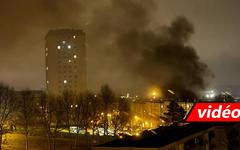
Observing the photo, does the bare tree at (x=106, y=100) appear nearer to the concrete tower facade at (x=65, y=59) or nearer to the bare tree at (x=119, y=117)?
the bare tree at (x=119, y=117)

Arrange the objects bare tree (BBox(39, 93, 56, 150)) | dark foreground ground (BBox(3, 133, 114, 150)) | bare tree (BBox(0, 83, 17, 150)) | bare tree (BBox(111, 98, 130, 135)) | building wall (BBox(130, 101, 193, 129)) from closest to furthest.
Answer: bare tree (BBox(39, 93, 56, 150))
dark foreground ground (BBox(3, 133, 114, 150))
bare tree (BBox(0, 83, 17, 150))
bare tree (BBox(111, 98, 130, 135))
building wall (BBox(130, 101, 193, 129))

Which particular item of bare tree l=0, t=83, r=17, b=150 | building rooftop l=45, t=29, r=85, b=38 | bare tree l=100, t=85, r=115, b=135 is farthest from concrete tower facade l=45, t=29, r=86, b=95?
bare tree l=0, t=83, r=17, b=150

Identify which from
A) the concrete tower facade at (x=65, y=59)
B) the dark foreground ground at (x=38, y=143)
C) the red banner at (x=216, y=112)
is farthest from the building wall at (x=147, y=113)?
the red banner at (x=216, y=112)

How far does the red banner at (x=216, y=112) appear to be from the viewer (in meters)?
13.3

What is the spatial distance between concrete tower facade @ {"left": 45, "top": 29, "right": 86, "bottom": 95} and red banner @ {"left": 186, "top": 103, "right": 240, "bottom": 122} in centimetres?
6525

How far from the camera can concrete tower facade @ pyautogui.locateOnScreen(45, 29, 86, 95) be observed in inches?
3127

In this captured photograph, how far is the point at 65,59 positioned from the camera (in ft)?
271

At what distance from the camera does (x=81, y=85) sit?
79625mm

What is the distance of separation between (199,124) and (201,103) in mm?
868

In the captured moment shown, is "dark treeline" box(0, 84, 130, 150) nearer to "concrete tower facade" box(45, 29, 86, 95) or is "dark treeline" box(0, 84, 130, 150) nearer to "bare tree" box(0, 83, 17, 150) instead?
"bare tree" box(0, 83, 17, 150)

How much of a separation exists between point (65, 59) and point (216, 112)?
7087cm

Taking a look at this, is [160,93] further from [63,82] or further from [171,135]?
[63,82]

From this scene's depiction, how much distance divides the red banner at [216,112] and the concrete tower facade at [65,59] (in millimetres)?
65248

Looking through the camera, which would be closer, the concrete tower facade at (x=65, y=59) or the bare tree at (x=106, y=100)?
the bare tree at (x=106, y=100)
